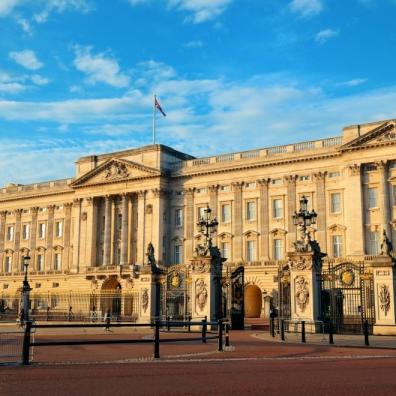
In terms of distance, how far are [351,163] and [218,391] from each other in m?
52.2

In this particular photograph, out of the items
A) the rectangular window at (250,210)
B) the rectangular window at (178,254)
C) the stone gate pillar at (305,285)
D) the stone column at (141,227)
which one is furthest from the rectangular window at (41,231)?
the stone gate pillar at (305,285)

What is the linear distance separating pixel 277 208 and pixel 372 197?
1127 centimetres

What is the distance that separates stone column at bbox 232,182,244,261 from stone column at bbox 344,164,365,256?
41.8 ft

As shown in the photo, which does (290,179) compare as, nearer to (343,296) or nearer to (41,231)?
(343,296)

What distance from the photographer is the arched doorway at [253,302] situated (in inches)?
2719

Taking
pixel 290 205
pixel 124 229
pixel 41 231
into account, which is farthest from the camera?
pixel 41 231

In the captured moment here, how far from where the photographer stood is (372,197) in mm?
60469

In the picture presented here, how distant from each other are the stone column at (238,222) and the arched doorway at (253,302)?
13.5 ft

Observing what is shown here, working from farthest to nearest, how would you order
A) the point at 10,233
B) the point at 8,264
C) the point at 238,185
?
1. the point at 10,233
2. the point at 8,264
3. the point at 238,185

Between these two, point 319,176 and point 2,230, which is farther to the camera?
point 2,230

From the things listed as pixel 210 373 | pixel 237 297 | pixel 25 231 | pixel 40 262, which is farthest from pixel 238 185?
pixel 210 373

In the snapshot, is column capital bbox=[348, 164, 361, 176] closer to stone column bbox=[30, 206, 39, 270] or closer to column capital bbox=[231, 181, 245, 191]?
column capital bbox=[231, 181, 245, 191]

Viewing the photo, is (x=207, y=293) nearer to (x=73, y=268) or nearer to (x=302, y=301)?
(x=302, y=301)

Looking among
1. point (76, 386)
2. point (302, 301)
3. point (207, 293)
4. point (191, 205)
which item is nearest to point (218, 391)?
point (76, 386)
